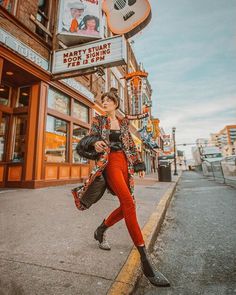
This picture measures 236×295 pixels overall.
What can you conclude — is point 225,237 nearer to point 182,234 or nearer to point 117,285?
point 182,234

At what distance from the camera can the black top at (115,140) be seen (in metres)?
2.50

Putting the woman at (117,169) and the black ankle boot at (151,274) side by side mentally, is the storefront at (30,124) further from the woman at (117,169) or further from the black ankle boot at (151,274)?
the black ankle boot at (151,274)

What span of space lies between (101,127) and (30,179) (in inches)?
211

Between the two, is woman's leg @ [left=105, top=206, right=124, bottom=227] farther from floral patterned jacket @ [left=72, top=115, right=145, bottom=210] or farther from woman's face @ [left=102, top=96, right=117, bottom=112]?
woman's face @ [left=102, top=96, right=117, bottom=112]

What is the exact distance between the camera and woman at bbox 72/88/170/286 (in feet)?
6.84

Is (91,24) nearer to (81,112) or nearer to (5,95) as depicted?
(81,112)

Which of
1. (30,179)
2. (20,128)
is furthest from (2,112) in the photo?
(30,179)

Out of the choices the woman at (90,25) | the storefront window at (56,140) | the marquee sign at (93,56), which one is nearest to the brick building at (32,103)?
the storefront window at (56,140)

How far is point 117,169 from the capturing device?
235 cm

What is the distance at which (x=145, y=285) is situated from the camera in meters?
1.94

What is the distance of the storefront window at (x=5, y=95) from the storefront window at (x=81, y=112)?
2845 millimetres

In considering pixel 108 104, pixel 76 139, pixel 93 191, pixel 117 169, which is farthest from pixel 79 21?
pixel 93 191

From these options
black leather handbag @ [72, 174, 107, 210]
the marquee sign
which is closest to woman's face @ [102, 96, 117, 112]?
black leather handbag @ [72, 174, 107, 210]

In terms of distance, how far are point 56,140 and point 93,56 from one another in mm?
3532
